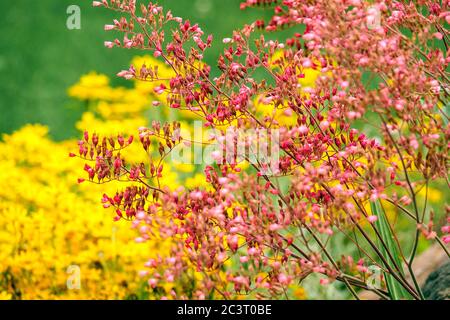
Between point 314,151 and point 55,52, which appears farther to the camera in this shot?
point 55,52

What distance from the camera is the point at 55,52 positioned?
9039 millimetres

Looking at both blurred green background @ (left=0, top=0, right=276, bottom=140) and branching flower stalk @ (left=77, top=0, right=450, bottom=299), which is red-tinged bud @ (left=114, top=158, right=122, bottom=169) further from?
blurred green background @ (left=0, top=0, right=276, bottom=140)

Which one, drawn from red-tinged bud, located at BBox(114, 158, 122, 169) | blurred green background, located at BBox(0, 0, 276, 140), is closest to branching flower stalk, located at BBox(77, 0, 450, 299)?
red-tinged bud, located at BBox(114, 158, 122, 169)

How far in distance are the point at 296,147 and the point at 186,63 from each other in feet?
1.71

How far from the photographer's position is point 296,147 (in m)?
2.80

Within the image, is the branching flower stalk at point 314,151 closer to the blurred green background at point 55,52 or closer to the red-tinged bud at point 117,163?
the red-tinged bud at point 117,163

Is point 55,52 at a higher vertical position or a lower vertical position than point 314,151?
higher

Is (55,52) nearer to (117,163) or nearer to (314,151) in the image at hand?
(117,163)

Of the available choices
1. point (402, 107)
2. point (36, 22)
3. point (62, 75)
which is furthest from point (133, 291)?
point (36, 22)

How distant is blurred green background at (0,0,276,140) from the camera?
27.0 ft

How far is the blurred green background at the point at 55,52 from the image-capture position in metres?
8.22

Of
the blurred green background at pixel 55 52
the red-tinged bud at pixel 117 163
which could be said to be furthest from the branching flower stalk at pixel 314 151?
the blurred green background at pixel 55 52

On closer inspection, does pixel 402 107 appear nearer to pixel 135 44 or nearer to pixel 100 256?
pixel 135 44

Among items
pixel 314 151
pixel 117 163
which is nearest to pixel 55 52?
pixel 117 163
